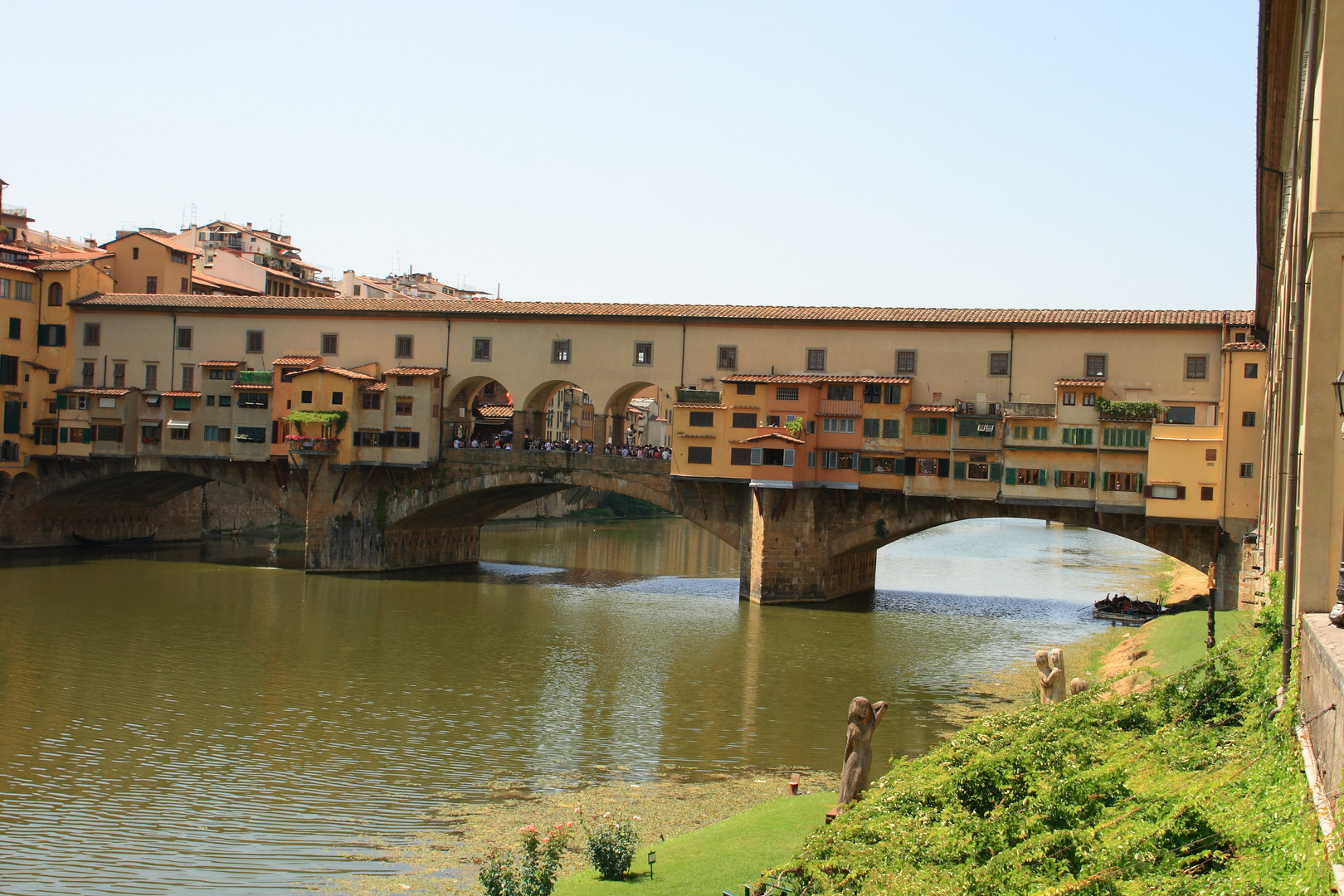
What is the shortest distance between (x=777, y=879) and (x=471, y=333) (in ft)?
128

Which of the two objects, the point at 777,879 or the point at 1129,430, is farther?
the point at 1129,430

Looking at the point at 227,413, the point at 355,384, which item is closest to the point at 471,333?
the point at 355,384

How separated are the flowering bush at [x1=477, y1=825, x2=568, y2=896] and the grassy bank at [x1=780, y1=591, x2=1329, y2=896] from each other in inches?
105

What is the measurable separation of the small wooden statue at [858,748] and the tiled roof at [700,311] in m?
29.8

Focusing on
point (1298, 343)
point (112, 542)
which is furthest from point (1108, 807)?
point (112, 542)

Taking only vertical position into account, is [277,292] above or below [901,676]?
above

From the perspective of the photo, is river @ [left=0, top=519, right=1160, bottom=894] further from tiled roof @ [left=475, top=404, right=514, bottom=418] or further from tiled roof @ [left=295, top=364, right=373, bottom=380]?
tiled roof @ [left=475, top=404, right=514, bottom=418]

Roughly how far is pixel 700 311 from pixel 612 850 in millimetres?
32794

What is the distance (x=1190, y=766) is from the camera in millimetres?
11781

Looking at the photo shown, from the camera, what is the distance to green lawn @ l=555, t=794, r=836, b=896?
13438 millimetres

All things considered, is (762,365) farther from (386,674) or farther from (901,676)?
(386,674)

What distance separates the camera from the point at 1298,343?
13.7 metres

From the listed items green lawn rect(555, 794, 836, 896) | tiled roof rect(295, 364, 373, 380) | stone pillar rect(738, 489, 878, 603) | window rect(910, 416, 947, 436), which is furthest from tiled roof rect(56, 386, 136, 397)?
green lawn rect(555, 794, 836, 896)

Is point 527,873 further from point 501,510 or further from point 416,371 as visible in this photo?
point 501,510
